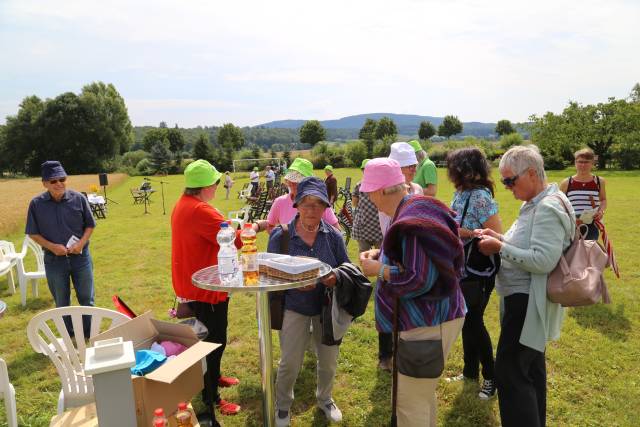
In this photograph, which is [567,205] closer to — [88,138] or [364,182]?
[364,182]

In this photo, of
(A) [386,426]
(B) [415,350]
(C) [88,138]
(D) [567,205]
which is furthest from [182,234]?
(C) [88,138]

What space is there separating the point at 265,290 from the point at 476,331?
6.88ft

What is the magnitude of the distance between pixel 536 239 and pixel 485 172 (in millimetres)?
994

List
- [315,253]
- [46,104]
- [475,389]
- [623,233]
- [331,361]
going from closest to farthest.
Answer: [315,253]
[331,361]
[475,389]
[623,233]
[46,104]

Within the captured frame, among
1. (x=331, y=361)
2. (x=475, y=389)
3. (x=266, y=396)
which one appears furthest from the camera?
(x=475, y=389)

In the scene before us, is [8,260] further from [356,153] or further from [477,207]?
[356,153]

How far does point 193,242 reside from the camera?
301 cm

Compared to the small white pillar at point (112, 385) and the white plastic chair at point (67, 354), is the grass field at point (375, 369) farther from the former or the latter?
the small white pillar at point (112, 385)

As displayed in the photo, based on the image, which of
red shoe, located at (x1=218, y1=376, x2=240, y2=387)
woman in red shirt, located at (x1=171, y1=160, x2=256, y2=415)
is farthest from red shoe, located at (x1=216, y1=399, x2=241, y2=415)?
red shoe, located at (x1=218, y1=376, x2=240, y2=387)

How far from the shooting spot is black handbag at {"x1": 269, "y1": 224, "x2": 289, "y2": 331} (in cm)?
293

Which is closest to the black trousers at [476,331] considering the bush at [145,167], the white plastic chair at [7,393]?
the white plastic chair at [7,393]

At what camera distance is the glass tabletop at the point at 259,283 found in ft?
6.70

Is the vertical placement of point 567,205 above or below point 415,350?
above

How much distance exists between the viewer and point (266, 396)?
262 centimetres
